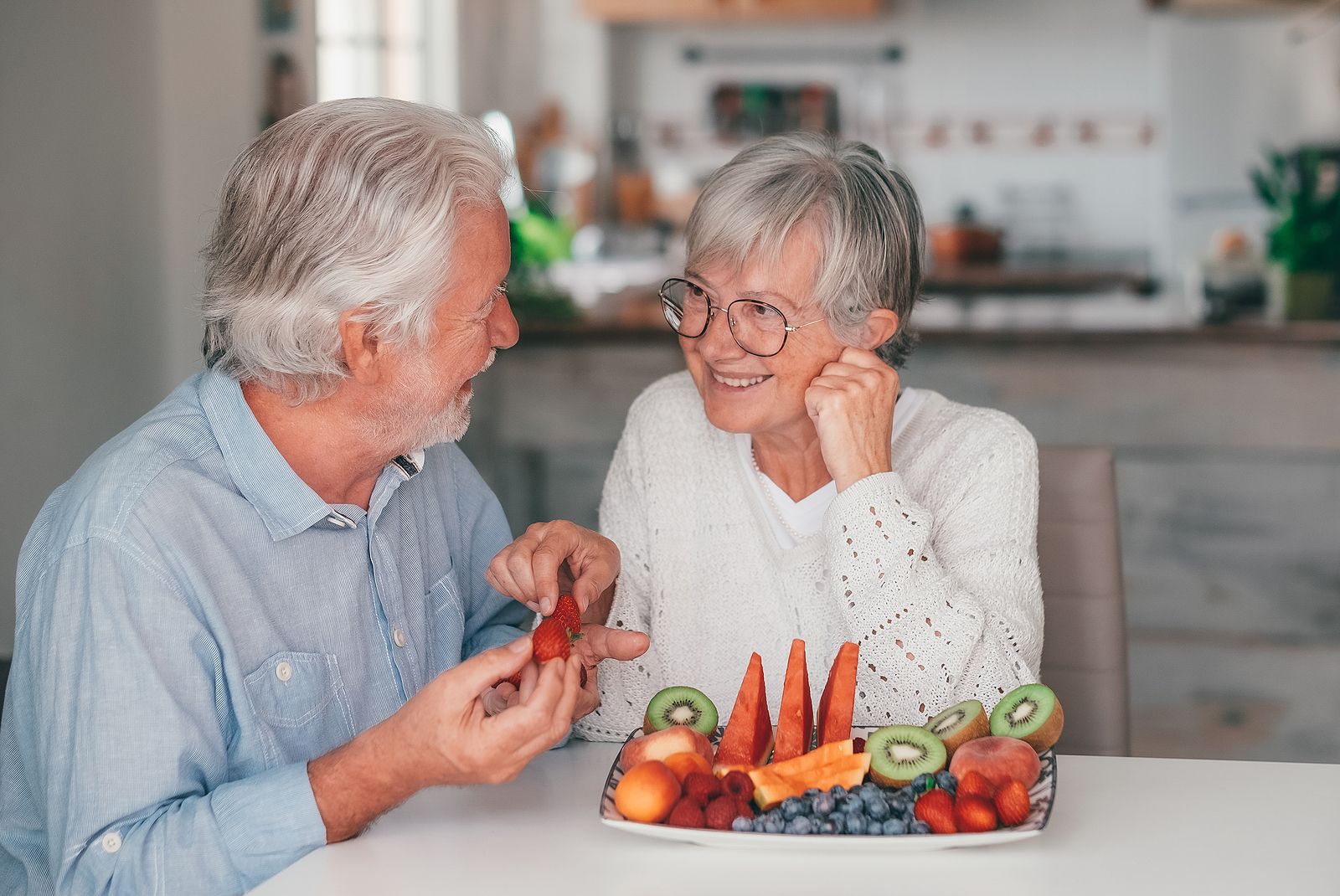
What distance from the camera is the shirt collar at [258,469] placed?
51.9 inches

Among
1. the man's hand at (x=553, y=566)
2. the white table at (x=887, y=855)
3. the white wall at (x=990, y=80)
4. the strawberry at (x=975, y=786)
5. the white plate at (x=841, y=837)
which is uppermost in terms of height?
the white wall at (x=990, y=80)

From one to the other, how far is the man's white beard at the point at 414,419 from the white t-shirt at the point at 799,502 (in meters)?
0.51

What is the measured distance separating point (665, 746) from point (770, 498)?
0.64m

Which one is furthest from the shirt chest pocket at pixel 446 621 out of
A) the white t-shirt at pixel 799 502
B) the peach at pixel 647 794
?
the peach at pixel 647 794

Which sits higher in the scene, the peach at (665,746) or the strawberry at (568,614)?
the strawberry at (568,614)

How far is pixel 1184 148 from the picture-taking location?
5.41 metres

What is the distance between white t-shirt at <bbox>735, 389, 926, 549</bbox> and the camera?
69.1 inches

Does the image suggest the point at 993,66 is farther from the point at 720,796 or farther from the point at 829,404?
the point at 720,796

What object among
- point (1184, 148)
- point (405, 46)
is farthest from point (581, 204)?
point (1184, 148)

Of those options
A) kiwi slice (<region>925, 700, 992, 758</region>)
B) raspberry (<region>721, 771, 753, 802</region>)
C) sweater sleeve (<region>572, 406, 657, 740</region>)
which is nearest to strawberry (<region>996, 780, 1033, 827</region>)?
kiwi slice (<region>925, 700, 992, 758</region>)

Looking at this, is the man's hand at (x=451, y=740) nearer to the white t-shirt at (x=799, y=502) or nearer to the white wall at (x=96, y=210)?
the white t-shirt at (x=799, y=502)

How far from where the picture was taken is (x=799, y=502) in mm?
1780

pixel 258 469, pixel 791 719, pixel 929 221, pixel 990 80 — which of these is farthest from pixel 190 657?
pixel 990 80

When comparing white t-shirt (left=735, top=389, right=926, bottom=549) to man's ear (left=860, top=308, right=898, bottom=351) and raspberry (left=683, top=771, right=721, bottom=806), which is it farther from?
raspberry (left=683, top=771, right=721, bottom=806)
